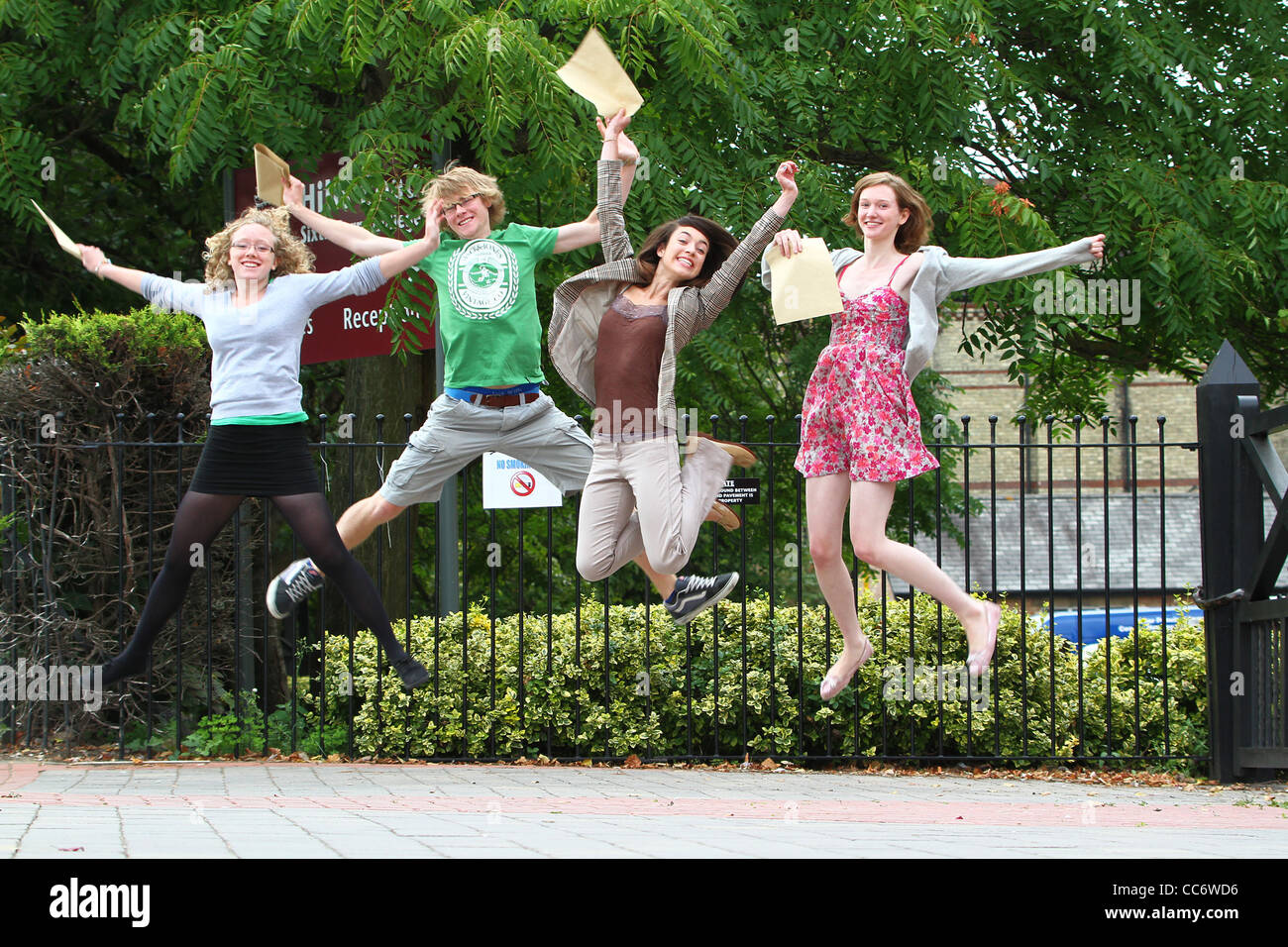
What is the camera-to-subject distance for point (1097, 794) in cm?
795

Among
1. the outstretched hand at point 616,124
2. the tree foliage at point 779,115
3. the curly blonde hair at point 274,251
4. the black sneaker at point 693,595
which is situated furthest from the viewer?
the tree foliage at point 779,115

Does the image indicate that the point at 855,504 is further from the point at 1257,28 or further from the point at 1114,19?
the point at 1257,28

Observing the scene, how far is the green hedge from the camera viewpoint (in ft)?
29.3

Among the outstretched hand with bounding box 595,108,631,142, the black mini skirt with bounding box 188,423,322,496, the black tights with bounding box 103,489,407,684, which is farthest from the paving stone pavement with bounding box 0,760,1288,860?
the outstretched hand with bounding box 595,108,631,142

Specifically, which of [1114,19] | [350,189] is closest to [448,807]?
[350,189]

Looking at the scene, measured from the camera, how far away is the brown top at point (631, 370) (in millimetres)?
5848

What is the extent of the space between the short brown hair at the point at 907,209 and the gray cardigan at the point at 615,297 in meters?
0.44

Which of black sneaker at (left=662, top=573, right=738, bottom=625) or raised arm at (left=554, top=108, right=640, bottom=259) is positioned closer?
raised arm at (left=554, top=108, right=640, bottom=259)

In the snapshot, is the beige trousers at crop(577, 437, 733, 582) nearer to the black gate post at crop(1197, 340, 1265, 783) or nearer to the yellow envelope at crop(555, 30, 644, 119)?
the yellow envelope at crop(555, 30, 644, 119)

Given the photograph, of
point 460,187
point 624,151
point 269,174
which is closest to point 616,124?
point 624,151

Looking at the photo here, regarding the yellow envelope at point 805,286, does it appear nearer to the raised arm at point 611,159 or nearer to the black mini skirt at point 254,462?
the raised arm at point 611,159

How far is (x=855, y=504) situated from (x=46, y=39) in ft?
24.5

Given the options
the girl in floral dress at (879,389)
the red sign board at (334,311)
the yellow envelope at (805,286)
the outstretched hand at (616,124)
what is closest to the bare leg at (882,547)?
the girl in floral dress at (879,389)

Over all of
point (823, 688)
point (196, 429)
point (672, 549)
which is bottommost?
point (823, 688)
